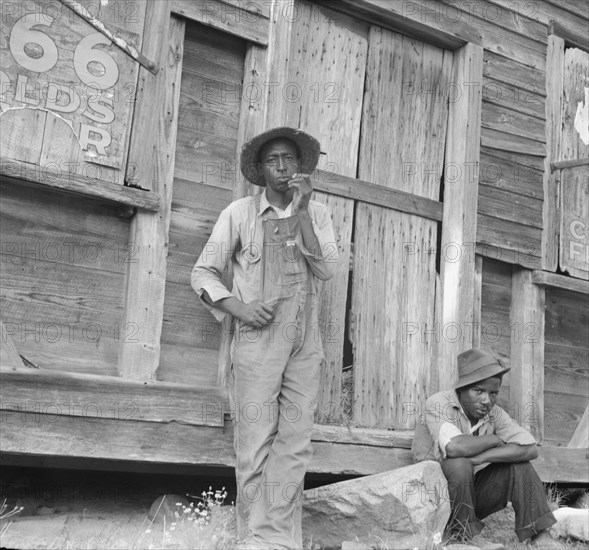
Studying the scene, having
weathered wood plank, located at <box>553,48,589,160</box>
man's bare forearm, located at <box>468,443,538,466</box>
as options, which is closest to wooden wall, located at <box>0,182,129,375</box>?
man's bare forearm, located at <box>468,443,538,466</box>

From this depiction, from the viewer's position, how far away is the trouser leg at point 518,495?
5426 millimetres

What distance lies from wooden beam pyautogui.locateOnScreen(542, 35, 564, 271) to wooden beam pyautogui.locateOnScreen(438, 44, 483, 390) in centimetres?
85

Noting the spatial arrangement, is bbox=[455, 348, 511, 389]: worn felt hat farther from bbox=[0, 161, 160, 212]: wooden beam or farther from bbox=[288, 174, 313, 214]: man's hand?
bbox=[0, 161, 160, 212]: wooden beam

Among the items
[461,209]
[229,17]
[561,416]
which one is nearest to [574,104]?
[461,209]

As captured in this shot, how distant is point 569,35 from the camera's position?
789 centimetres

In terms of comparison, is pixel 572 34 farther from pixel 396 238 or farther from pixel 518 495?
pixel 518 495

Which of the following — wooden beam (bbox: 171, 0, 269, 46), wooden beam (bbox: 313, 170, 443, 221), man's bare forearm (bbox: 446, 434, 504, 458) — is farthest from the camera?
wooden beam (bbox: 313, 170, 443, 221)

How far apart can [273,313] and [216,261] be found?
48 cm

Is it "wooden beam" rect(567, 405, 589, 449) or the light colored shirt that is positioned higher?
the light colored shirt

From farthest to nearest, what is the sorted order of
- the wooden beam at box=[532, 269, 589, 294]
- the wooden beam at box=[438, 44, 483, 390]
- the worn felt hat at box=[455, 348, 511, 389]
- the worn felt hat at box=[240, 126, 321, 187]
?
the wooden beam at box=[532, 269, 589, 294]
the wooden beam at box=[438, 44, 483, 390]
the worn felt hat at box=[455, 348, 511, 389]
the worn felt hat at box=[240, 126, 321, 187]

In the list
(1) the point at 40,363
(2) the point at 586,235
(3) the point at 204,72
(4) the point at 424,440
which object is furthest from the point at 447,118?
(1) the point at 40,363

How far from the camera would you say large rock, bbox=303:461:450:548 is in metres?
5.12

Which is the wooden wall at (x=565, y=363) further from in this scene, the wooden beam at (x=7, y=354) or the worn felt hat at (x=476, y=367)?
the wooden beam at (x=7, y=354)

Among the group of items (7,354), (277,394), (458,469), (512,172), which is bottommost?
(458,469)
